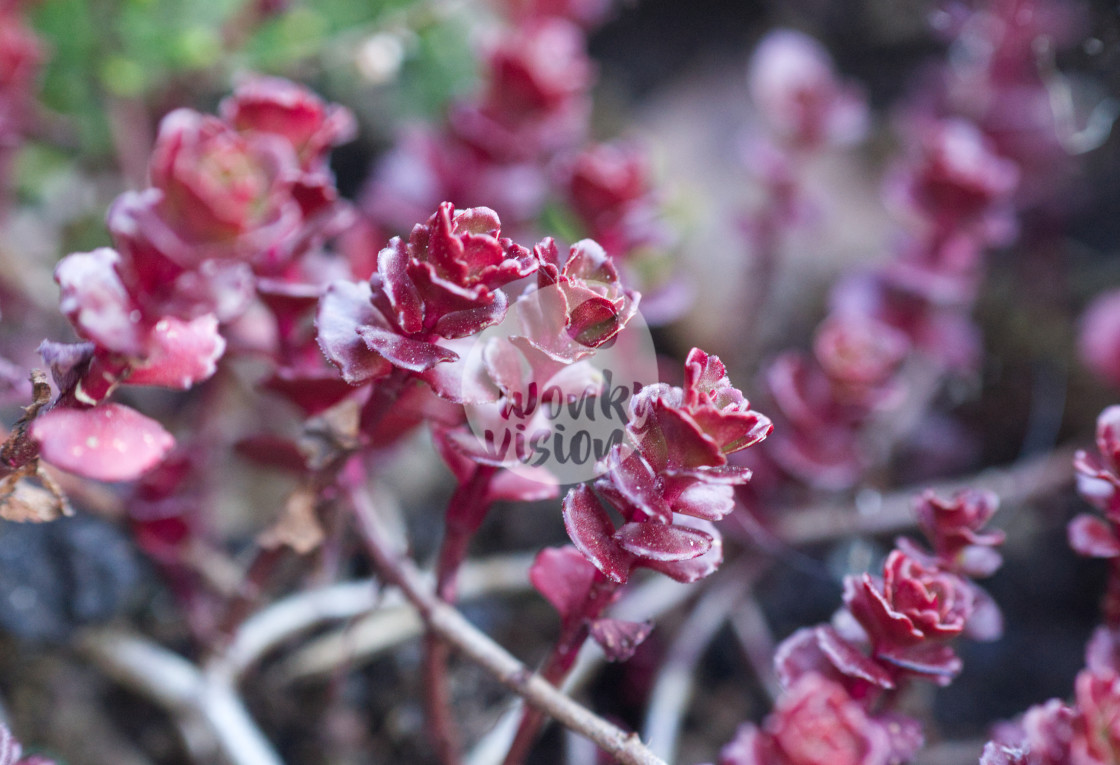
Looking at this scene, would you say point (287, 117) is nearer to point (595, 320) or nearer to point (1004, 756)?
point (595, 320)

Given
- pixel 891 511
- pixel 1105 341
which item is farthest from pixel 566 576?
pixel 1105 341

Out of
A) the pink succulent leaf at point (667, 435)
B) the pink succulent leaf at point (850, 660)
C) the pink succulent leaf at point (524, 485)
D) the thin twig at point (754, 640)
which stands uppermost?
the pink succulent leaf at point (667, 435)

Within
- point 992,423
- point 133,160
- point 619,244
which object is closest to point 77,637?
point 133,160

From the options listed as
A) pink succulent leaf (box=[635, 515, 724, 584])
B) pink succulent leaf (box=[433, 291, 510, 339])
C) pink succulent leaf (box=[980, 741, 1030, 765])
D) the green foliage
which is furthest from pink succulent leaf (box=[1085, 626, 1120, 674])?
the green foliage

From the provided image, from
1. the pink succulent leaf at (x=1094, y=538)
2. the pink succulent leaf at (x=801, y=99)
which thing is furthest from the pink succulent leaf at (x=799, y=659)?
the pink succulent leaf at (x=801, y=99)

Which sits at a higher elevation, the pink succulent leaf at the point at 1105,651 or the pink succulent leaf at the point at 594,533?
the pink succulent leaf at the point at 594,533

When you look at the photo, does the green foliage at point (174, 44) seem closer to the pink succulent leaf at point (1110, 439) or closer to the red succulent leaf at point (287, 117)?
the red succulent leaf at point (287, 117)

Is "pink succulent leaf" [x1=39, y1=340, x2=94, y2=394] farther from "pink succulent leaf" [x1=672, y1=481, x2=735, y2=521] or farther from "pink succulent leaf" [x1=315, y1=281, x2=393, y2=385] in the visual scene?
"pink succulent leaf" [x1=672, y1=481, x2=735, y2=521]
